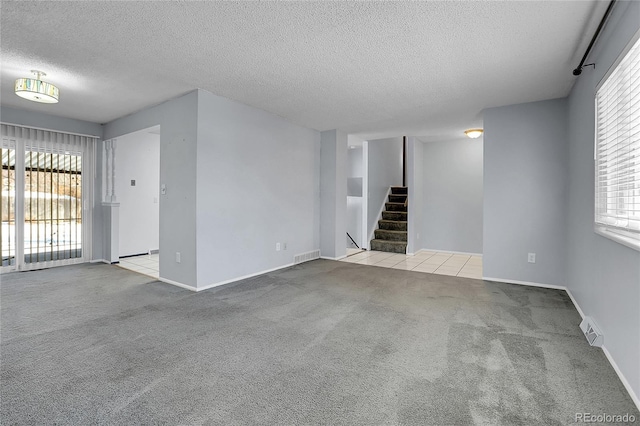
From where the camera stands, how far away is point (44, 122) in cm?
486

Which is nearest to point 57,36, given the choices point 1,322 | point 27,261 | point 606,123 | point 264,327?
point 1,322

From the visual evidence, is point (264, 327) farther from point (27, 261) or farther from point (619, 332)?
point (27, 261)

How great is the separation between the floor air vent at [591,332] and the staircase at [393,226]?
4.05m

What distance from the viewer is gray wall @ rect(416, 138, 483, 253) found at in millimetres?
6477

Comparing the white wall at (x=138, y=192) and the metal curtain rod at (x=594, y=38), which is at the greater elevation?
the metal curtain rod at (x=594, y=38)

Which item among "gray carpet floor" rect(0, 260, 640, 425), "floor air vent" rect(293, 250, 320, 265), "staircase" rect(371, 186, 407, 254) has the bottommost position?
"gray carpet floor" rect(0, 260, 640, 425)

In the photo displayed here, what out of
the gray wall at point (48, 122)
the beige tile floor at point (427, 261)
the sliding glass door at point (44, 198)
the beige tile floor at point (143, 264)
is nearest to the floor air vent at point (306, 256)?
the beige tile floor at point (427, 261)

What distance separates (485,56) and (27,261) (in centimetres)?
676

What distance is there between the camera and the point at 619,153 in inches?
83.0

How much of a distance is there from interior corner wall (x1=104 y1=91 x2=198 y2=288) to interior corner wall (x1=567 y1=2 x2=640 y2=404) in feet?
12.7

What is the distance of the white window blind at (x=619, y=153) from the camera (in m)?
1.84

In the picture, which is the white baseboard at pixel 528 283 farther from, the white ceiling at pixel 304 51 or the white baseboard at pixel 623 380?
the white ceiling at pixel 304 51

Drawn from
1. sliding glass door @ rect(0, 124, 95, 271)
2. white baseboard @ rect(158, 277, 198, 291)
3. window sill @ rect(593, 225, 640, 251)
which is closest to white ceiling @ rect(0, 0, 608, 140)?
sliding glass door @ rect(0, 124, 95, 271)

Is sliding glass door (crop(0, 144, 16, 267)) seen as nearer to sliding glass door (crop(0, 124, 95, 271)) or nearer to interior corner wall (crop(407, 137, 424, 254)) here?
sliding glass door (crop(0, 124, 95, 271))
